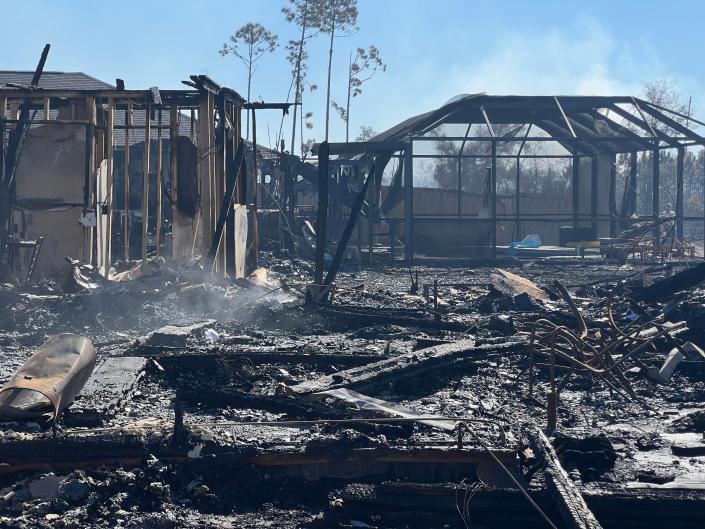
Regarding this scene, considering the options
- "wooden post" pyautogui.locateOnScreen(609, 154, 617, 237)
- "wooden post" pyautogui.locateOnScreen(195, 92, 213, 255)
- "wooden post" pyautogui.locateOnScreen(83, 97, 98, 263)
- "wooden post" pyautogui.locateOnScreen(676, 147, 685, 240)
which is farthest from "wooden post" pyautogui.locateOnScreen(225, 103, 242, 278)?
"wooden post" pyautogui.locateOnScreen(609, 154, 617, 237)

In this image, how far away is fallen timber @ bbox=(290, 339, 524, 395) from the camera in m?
6.79

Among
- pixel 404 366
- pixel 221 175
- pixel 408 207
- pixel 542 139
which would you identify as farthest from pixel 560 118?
pixel 404 366

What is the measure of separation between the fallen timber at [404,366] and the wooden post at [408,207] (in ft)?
44.1

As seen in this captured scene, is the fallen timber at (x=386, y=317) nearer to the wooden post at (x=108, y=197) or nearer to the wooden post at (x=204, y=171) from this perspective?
the wooden post at (x=204, y=171)

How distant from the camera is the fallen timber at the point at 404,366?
267 inches

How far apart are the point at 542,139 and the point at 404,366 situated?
16702 millimetres

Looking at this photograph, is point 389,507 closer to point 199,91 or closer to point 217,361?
point 217,361

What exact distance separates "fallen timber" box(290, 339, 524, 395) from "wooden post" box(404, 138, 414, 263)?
13442 mm

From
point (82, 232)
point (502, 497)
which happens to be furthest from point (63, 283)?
point (502, 497)

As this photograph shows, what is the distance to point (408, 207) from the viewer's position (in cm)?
2217

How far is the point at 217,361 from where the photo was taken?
780cm

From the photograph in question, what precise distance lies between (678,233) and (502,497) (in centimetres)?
2112

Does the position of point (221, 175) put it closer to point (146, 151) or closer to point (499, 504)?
point (146, 151)

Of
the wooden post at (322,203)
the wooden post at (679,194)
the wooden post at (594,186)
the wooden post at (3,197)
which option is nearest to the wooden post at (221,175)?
the wooden post at (322,203)
